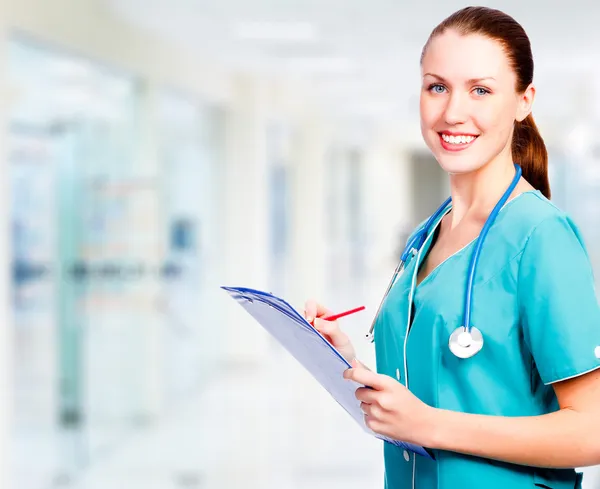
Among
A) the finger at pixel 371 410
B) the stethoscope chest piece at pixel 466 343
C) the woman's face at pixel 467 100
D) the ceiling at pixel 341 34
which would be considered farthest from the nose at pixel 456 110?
the ceiling at pixel 341 34

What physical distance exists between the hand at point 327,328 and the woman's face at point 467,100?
1.11ft

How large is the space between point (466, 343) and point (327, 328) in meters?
0.34

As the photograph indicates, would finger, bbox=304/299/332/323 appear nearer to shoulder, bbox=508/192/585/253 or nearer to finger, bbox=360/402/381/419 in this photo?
finger, bbox=360/402/381/419

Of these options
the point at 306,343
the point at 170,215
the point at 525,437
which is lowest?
the point at 525,437

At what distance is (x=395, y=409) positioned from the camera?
102 cm

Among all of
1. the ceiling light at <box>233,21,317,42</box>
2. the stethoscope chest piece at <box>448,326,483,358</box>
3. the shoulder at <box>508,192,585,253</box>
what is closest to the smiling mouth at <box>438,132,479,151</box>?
the shoulder at <box>508,192,585,253</box>

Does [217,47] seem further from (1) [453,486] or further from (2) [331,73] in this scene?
(1) [453,486]

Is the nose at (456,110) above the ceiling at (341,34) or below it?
below

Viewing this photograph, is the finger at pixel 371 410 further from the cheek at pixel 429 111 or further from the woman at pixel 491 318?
the cheek at pixel 429 111

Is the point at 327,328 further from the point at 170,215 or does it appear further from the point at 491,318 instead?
the point at 170,215

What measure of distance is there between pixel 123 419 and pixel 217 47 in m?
3.12

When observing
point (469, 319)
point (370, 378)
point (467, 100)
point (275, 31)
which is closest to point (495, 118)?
point (467, 100)

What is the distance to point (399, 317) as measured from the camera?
1.16 meters

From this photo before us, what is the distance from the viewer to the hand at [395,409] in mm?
1013
